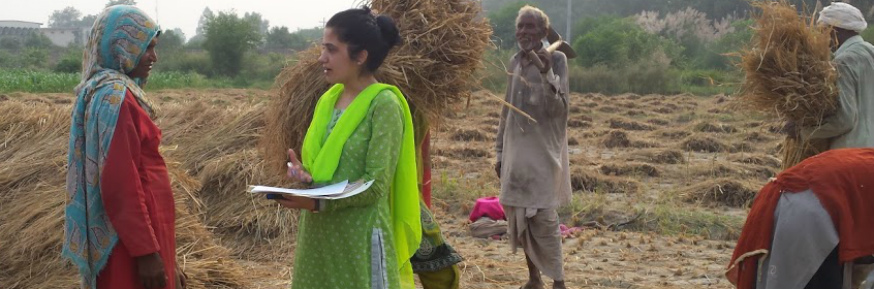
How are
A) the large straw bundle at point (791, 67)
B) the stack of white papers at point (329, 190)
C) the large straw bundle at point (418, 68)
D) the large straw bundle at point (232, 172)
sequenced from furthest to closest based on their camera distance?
1. the large straw bundle at point (232, 172)
2. the large straw bundle at point (791, 67)
3. the large straw bundle at point (418, 68)
4. the stack of white papers at point (329, 190)

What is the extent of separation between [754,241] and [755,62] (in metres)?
1.88

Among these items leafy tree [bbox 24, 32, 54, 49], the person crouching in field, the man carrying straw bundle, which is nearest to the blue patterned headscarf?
the person crouching in field

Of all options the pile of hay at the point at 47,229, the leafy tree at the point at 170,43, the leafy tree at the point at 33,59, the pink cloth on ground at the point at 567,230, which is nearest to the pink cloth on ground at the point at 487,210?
the pink cloth on ground at the point at 567,230

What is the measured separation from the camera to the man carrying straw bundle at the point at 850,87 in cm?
456

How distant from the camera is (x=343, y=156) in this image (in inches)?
115

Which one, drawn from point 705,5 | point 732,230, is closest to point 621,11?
point 705,5

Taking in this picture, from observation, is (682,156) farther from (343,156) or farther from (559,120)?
(343,156)

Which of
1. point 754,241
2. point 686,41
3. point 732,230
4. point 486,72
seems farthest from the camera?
point 686,41

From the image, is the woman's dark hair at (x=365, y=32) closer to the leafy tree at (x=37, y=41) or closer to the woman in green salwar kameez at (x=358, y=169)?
the woman in green salwar kameez at (x=358, y=169)

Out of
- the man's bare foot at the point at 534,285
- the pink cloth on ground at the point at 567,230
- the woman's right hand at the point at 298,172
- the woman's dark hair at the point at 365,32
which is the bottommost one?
the pink cloth on ground at the point at 567,230

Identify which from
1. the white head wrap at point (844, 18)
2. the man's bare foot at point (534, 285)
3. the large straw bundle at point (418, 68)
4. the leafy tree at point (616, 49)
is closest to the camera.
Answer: the large straw bundle at point (418, 68)

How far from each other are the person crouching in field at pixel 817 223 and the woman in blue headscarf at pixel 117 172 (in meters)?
1.74

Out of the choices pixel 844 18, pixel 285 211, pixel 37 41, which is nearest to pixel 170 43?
pixel 37 41

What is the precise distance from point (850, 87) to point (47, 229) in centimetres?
388
